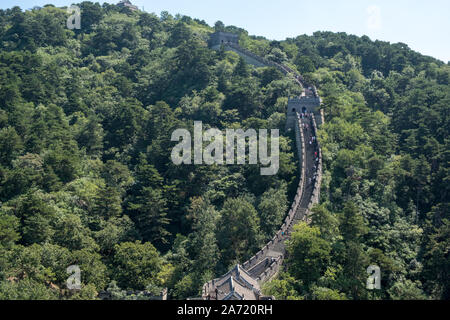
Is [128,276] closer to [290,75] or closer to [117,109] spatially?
[117,109]

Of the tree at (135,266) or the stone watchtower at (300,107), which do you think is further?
the stone watchtower at (300,107)

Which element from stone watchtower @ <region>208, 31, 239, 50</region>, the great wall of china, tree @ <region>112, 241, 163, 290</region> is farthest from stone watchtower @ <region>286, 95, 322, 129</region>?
stone watchtower @ <region>208, 31, 239, 50</region>

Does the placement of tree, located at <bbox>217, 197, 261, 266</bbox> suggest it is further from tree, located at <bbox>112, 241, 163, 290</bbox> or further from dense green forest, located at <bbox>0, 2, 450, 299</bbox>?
tree, located at <bbox>112, 241, 163, 290</bbox>

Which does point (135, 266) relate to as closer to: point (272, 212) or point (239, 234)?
point (239, 234)

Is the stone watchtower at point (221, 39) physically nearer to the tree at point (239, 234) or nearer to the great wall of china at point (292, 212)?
the great wall of china at point (292, 212)

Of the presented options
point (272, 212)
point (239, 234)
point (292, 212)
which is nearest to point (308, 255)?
point (292, 212)

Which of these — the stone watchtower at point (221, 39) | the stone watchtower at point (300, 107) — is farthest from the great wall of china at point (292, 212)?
the stone watchtower at point (221, 39)
